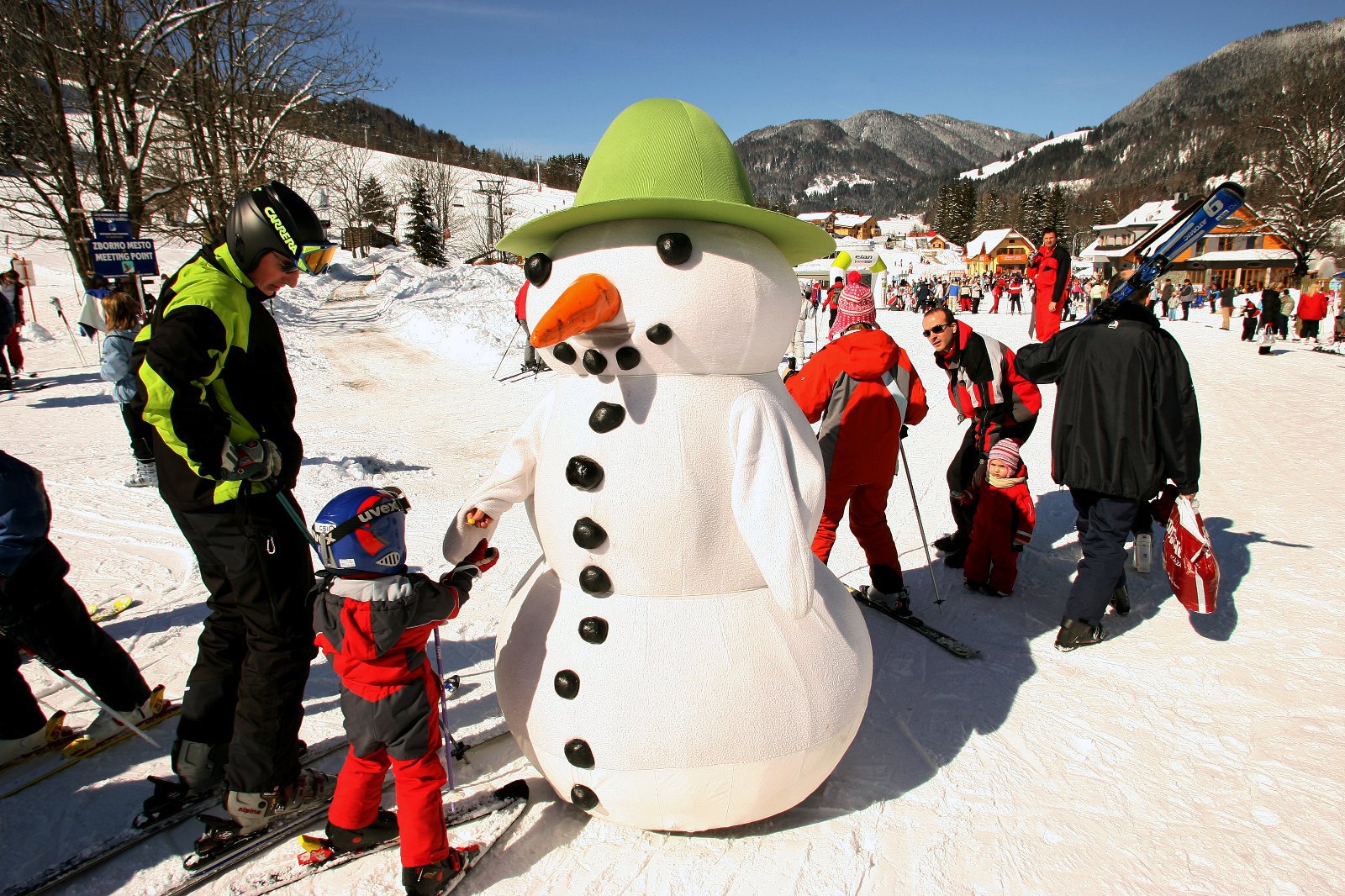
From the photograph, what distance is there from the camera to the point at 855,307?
13.1 ft

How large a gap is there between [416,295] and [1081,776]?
21.1m

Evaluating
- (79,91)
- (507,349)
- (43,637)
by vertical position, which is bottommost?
(43,637)

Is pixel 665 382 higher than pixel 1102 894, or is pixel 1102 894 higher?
pixel 665 382

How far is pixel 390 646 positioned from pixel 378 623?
3.5 inches

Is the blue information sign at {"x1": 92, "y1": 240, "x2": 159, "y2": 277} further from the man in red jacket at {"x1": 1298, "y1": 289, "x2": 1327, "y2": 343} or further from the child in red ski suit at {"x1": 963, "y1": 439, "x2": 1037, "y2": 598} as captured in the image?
the man in red jacket at {"x1": 1298, "y1": 289, "x2": 1327, "y2": 343}

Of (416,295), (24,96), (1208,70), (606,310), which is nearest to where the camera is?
(606,310)

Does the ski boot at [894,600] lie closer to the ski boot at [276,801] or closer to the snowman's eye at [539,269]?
the snowman's eye at [539,269]

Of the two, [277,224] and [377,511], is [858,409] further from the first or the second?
[277,224]

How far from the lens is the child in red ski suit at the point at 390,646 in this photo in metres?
2.04

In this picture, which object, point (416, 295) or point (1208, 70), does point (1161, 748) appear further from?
point (1208, 70)

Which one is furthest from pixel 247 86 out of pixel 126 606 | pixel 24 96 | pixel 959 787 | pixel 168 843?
pixel 959 787

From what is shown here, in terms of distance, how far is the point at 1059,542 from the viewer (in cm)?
516

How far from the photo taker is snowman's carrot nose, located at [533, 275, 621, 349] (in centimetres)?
204

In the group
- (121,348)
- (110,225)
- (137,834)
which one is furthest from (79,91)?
(137,834)
